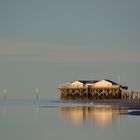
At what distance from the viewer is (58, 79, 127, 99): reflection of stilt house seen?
101m

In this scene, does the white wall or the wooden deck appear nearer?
the wooden deck

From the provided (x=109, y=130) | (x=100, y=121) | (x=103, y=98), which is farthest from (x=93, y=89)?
(x=109, y=130)

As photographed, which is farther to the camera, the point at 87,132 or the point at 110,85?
the point at 110,85

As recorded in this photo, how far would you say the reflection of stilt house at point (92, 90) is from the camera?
330ft

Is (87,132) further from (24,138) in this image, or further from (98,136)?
(24,138)

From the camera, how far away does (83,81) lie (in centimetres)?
10656

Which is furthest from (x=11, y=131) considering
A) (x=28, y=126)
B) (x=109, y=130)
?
(x=109, y=130)

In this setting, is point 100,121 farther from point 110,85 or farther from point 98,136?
point 110,85

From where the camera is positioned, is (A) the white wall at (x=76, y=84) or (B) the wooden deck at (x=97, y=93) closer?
(B) the wooden deck at (x=97, y=93)

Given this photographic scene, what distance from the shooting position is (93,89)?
101812mm

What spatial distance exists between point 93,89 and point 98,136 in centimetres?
7089

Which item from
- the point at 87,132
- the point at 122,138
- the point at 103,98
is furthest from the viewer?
the point at 103,98

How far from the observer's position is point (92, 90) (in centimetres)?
10194

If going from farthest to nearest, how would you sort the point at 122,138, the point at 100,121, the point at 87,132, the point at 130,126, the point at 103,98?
the point at 103,98, the point at 100,121, the point at 130,126, the point at 87,132, the point at 122,138
